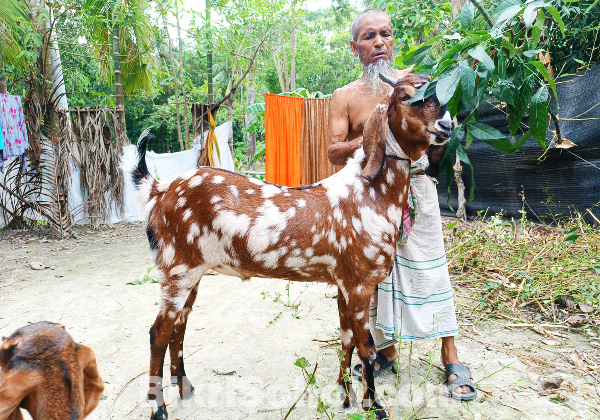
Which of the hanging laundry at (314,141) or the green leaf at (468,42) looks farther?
the hanging laundry at (314,141)

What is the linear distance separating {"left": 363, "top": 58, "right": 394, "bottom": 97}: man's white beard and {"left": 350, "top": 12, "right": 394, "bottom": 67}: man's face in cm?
3

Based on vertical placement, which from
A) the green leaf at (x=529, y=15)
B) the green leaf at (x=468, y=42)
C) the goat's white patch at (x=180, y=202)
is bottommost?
the goat's white patch at (x=180, y=202)

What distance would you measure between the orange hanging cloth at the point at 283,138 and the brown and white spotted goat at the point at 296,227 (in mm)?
3938

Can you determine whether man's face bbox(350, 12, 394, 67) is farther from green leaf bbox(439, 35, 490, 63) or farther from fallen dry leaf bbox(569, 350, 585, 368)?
fallen dry leaf bbox(569, 350, 585, 368)

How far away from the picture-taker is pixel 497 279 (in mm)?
4352

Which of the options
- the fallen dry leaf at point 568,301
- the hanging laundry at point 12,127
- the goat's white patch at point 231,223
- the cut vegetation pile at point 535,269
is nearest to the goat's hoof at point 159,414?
the goat's white patch at point 231,223

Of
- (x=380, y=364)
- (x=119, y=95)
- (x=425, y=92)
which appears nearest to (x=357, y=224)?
(x=425, y=92)

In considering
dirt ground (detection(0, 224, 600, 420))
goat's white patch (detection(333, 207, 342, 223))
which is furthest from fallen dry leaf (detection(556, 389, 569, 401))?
goat's white patch (detection(333, 207, 342, 223))

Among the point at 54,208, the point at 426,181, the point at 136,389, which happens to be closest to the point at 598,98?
the point at 426,181

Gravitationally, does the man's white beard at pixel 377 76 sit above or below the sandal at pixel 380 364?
above

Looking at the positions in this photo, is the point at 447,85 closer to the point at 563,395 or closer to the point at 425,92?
the point at 425,92

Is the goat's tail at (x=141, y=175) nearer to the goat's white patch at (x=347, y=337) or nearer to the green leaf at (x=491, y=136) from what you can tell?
the goat's white patch at (x=347, y=337)

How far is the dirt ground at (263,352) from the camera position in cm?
247

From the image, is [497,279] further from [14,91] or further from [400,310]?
[14,91]
